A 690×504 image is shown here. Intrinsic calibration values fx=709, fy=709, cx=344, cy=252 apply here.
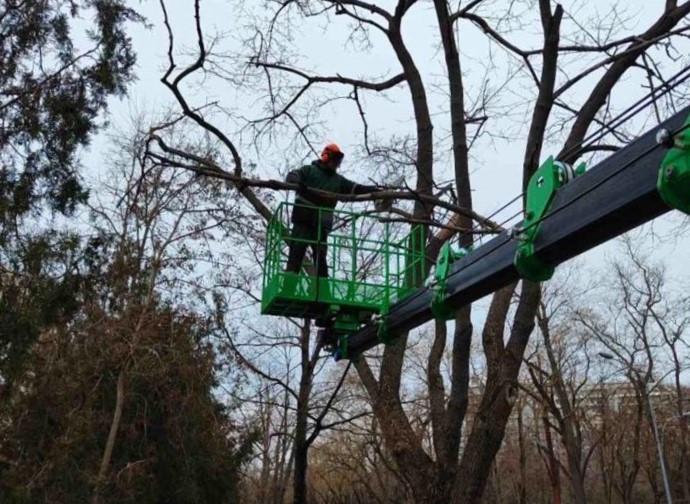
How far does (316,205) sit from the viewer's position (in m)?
6.65

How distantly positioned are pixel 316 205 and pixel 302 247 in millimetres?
431

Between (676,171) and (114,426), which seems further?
(114,426)

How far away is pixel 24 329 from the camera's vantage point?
506 inches

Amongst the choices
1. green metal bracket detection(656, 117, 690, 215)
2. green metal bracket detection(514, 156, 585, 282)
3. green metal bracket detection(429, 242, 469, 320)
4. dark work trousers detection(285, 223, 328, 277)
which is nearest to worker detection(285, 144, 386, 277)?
dark work trousers detection(285, 223, 328, 277)

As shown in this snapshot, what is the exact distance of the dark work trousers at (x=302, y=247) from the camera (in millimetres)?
6663

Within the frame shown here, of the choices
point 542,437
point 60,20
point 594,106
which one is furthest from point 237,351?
point 542,437

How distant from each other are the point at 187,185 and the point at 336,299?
46.3 ft

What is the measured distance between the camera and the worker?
656 cm

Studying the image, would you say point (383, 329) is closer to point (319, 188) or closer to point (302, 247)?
point (302, 247)

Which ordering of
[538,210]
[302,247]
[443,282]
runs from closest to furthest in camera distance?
[538,210] → [443,282] → [302,247]

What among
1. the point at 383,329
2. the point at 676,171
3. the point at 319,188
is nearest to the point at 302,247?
the point at 319,188

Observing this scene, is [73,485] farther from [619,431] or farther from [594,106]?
[619,431]

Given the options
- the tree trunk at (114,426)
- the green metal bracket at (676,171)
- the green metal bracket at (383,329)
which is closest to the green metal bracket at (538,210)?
the green metal bracket at (676,171)

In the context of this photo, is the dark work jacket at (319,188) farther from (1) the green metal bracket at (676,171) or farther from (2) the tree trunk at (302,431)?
(2) the tree trunk at (302,431)
